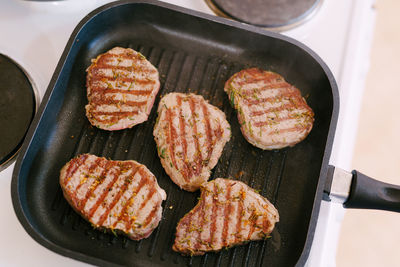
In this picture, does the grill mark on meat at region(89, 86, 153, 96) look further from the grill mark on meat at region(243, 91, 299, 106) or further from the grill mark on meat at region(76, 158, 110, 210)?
the grill mark on meat at region(243, 91, 299, 106)

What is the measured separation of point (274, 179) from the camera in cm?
203

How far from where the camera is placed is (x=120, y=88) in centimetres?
210

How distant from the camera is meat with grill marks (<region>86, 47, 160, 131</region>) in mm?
2033

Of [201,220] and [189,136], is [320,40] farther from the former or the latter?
[201,220]

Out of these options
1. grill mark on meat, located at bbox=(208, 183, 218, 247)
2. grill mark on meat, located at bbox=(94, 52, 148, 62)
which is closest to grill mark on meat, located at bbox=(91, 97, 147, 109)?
grill mark on meat, located at bbox=(94, 52, 148, 62)

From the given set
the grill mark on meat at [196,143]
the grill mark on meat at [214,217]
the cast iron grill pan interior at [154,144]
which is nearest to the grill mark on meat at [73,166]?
the cast iron grill pan interior at [154,144]

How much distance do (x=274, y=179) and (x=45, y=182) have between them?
46.0 inches

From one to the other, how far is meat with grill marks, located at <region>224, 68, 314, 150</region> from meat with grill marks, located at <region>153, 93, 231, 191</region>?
0.13 m

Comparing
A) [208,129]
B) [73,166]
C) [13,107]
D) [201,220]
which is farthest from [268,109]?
[13,107]

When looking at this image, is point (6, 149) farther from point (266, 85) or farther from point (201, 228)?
point (266, 85)

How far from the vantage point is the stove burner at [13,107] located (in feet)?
6.31

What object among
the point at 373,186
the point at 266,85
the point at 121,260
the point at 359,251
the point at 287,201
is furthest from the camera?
the point at 359,251

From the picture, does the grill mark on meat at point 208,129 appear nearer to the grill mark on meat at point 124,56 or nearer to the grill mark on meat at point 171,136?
the grill mark on meat at point 171,136

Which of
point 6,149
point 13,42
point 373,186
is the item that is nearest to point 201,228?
point 373,186
